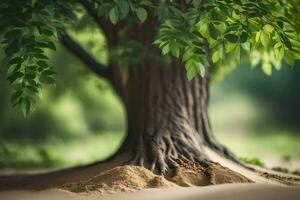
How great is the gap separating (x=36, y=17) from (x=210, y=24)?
1.77 m

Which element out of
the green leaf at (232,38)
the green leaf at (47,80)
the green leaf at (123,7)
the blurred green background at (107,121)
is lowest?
the blurred green background at (107,121)

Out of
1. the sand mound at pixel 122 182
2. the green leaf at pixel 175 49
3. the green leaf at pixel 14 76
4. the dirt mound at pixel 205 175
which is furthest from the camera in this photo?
the dirt mound at pixel 205 175

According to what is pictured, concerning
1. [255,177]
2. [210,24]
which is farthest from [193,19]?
[255,177]

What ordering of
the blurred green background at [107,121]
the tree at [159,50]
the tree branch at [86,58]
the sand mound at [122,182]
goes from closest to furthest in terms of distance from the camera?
the tree at [159,50]
the sand mound at [122,182]
the tree branch at [86,58]
the blurred green background at [107,121]

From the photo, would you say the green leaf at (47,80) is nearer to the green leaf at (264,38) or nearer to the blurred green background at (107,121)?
the green leaf at (264,38)

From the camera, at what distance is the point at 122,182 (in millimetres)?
6625

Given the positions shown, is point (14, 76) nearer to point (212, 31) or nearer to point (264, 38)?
point (212, 31)

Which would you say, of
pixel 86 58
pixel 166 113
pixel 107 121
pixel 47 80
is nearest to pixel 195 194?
pixel 47 80

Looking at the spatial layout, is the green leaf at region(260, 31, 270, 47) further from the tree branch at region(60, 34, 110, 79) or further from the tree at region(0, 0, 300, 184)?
the tree branch at region(60, 34, 110, 79)

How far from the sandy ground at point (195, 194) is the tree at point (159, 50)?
3.83 feet

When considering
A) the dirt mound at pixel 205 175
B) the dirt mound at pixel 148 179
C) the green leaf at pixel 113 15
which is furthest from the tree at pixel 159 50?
the dirt mound at pixel 148 179

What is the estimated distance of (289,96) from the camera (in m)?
25.2

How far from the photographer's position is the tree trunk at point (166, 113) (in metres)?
7.93

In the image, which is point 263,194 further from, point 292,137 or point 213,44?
point 292,137
